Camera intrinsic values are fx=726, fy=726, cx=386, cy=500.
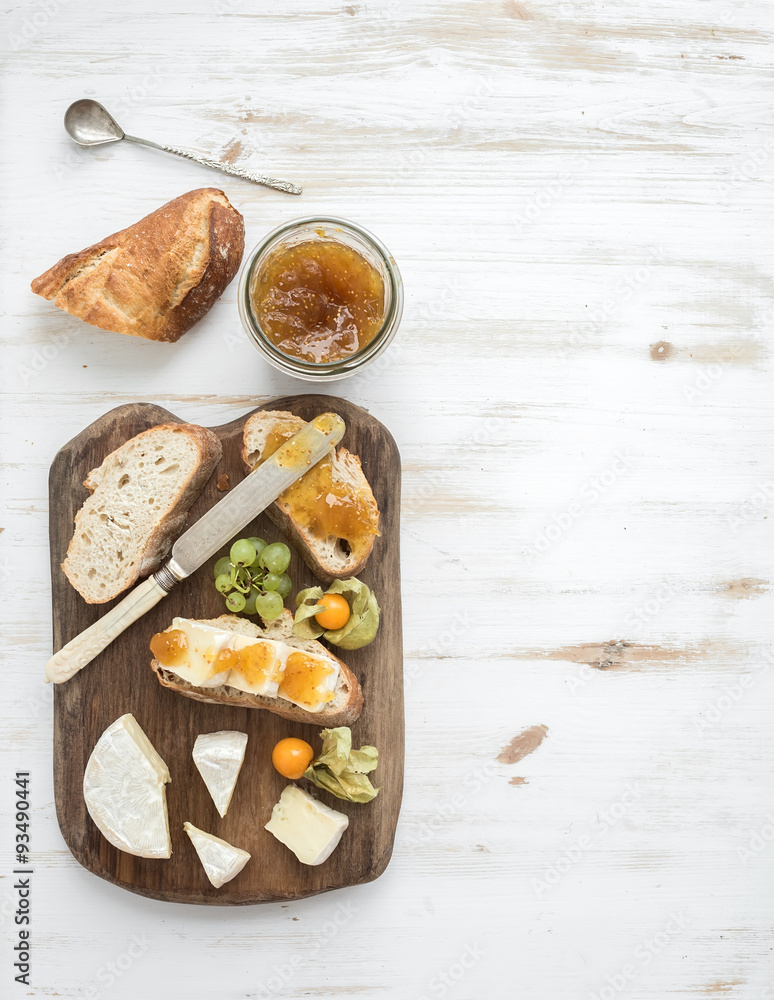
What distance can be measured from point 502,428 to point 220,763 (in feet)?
5.08

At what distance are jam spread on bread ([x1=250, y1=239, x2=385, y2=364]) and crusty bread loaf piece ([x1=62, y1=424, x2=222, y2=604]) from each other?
0.45 meters

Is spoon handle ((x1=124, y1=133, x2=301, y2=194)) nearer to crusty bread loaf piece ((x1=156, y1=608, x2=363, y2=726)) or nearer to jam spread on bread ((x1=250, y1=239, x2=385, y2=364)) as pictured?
jam spread on bread ((x1=250, y1=239, x2=385, y2=364))

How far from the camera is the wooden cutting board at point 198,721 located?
8.22ft

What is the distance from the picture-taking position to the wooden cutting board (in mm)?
2506

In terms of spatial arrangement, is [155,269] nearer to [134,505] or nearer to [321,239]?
[321,239]

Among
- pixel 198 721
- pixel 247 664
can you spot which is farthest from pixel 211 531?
pixel 198 721

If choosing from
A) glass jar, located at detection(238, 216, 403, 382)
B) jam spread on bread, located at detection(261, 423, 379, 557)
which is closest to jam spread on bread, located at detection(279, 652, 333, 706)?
jam spread on bread, located at detection(261, 423, 379, 557)

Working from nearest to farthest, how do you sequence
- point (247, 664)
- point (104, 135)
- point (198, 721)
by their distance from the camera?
point (247, 664) → point (198, 721) → point (104, 135)

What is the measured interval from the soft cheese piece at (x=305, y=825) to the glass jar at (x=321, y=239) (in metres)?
1.41

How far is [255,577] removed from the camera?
7.93ft

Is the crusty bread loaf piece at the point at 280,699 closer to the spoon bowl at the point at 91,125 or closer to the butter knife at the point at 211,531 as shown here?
the butter knife at the point at 211,531

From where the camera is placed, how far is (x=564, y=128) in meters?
2.73

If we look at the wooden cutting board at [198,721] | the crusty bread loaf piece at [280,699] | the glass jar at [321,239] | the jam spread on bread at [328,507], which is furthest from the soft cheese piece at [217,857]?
the glass jar at [321,239]

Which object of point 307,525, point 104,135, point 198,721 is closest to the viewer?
point 307,525
